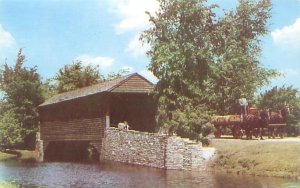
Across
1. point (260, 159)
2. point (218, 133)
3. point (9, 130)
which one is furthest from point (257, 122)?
point (9, 130)

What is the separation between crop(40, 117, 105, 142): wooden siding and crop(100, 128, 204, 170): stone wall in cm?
189

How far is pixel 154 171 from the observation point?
81.1 feet

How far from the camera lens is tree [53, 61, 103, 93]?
59.3 metres

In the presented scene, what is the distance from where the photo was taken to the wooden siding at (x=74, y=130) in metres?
36.0

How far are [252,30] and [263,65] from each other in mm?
4039

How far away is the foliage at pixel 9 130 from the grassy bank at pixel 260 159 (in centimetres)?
2849

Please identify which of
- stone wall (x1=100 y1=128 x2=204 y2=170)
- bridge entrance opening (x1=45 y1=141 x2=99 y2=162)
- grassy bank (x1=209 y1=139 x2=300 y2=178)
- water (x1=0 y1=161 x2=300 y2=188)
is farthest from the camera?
bridge entrance opening (x1=45 y1=141 x2=99 y2=162)

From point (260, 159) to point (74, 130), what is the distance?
22.5 meters

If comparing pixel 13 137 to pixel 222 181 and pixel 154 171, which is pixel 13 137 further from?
pixel 222 181

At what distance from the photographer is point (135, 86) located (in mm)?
35938

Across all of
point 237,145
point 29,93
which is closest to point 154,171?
point 237,145

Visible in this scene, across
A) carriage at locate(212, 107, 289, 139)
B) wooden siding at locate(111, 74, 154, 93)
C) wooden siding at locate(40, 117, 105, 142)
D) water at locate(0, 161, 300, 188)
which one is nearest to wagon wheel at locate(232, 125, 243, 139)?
carriage at locate(212, 107, 289, 139)

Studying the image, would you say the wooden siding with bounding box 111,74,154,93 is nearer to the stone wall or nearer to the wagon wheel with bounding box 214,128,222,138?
the stone wall

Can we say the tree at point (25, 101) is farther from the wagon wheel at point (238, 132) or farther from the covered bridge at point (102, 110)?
the wagon wheel at point (238, 132)
